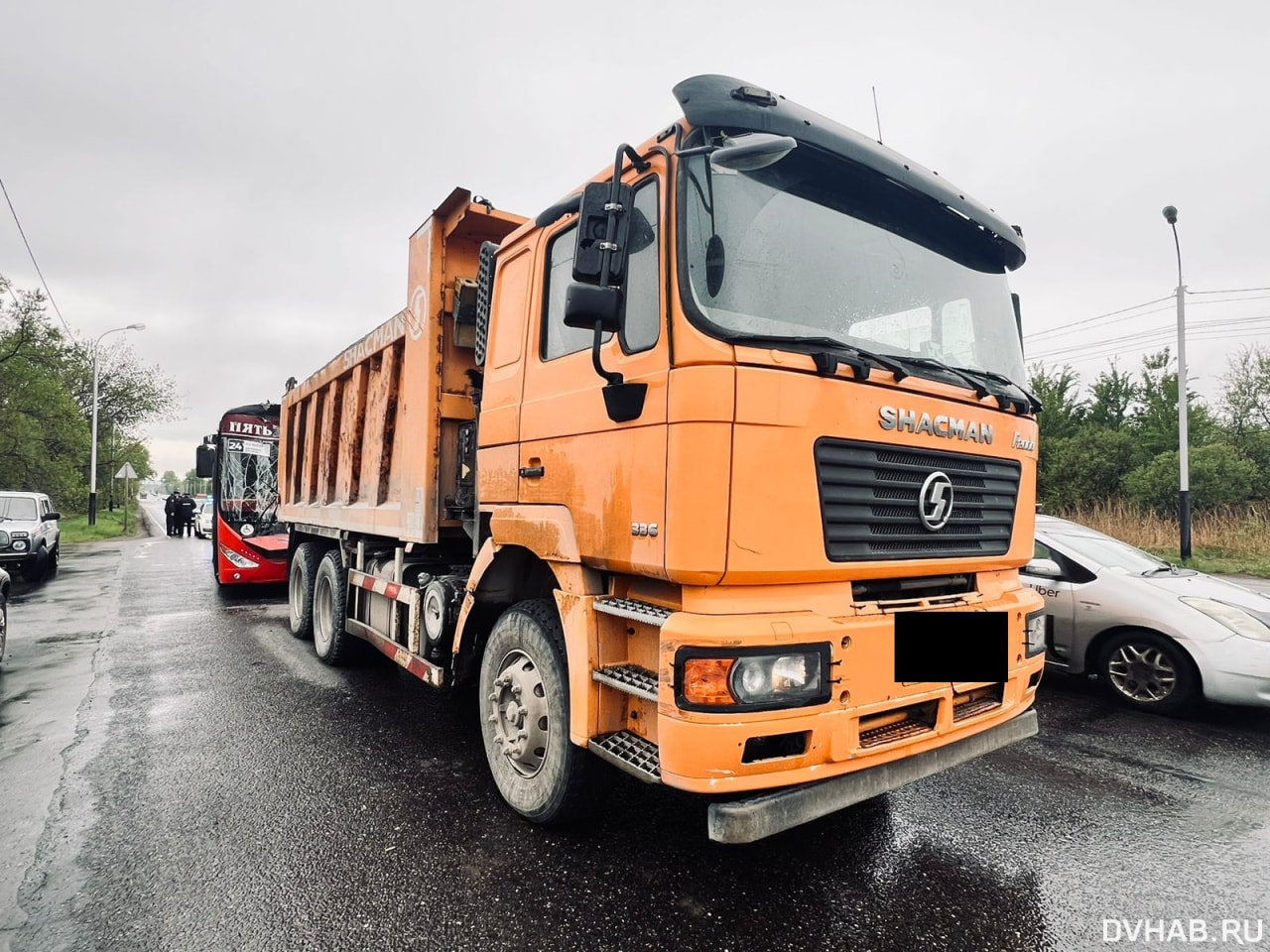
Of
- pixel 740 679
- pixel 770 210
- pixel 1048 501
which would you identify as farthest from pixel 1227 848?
pixel 1048 501

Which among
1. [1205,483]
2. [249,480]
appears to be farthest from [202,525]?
[1205,483]

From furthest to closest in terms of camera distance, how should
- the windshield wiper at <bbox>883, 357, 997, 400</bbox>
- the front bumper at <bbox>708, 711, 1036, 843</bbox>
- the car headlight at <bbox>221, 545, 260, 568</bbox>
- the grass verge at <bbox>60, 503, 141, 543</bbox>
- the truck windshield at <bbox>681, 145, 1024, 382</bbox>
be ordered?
1. the grass verge at <bbox>60, 503, 141, 543</bbox>
2. the car headlight at <bbox>221, 545, 260, 568</bbox>
3. the windshield wiper at <bbox>883, 357, 997, 400</bbox>
4. the truck windshield at <bbox>681, 145, 1024, 382</bbox>
5. the front bumper at <bbox>708, 711, 1036, 843</bbox>

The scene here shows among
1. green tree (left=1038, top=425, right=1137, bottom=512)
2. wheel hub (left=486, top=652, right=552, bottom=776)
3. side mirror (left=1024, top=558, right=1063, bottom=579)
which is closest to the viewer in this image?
wheel hub (left=486, top=652, right=552, bottom=776)

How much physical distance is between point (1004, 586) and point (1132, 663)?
8.45ft

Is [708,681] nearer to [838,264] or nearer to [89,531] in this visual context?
[838,264]

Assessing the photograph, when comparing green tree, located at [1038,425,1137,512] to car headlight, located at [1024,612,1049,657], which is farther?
green tree, located at [1038,425,1137,512]

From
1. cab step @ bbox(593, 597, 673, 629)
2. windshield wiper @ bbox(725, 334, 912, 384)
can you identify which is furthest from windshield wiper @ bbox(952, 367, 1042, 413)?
cab step @ bbox(593, 597, 673, 629)

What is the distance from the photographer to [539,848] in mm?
3008

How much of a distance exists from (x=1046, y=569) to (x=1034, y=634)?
2.60 m

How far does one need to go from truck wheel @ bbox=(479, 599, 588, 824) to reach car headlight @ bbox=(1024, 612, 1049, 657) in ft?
6.52

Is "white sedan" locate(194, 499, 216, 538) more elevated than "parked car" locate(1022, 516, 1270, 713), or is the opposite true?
"parked car" locate(1022, 516, 1270, 713)

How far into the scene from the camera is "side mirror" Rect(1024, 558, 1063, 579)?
5393 mm

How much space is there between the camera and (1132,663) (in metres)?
4.95

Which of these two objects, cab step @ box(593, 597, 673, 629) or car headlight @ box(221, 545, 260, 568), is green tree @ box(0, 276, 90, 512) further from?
cab step @ box(593, 597, 673, 629)
